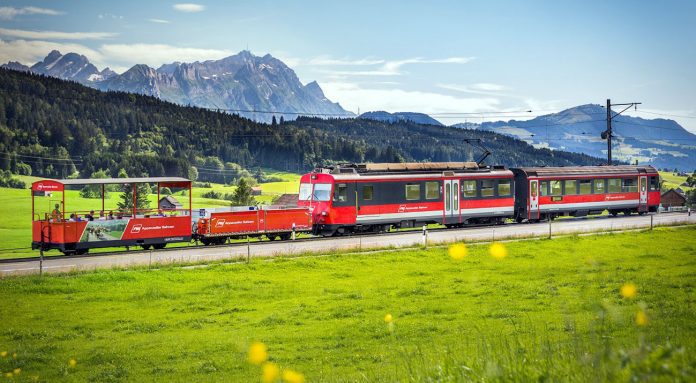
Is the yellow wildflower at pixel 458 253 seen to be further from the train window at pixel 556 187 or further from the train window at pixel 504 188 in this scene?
the train window at pixel 556 187

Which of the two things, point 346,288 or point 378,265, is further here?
point 378,265

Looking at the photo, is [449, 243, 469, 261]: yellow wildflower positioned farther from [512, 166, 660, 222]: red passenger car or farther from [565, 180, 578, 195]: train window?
[565, 180, 578, 195]: train window

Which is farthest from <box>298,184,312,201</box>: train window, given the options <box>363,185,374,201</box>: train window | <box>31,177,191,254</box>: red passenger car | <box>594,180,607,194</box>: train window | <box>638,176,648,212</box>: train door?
<box>638,176,648,212</box>: train door

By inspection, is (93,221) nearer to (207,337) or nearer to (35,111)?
(207,337)

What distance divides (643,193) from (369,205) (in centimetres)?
3056

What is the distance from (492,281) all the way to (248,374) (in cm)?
1469

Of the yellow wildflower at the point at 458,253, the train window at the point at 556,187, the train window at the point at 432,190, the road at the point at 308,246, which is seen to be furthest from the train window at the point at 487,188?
the yellow wildflower at the point at 458,253

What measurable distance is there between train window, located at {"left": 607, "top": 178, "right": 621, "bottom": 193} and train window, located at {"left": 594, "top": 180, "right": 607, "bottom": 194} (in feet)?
2.04

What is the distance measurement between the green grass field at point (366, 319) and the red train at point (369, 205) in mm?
7870

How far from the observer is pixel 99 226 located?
1448 inches

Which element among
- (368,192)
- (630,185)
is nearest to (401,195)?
(368,192)

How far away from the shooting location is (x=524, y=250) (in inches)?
1496

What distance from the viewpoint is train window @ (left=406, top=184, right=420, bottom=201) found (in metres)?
47.3

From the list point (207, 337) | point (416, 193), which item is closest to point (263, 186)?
point (416, 193)
